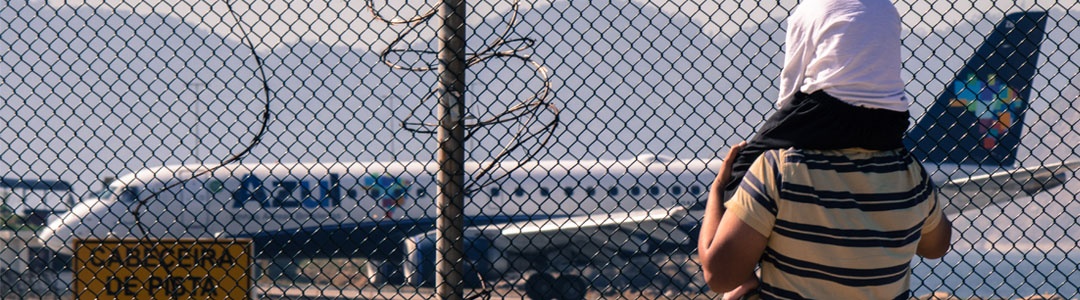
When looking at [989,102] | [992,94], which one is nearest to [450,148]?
[989,102]

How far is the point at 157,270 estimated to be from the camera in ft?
12.0

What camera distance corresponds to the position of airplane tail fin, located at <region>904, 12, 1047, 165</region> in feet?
11.8

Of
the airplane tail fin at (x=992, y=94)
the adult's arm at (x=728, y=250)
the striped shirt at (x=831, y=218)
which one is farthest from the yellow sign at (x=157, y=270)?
the airplane tail fin at (x=992, y=94)

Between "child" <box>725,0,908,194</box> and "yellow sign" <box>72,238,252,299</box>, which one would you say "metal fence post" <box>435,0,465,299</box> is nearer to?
"yellow sign" <box>72,238,252,299</box>

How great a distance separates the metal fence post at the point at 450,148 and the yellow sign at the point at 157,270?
39.4 inches

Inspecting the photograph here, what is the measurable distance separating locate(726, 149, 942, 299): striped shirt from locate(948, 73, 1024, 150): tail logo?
68.7 inches

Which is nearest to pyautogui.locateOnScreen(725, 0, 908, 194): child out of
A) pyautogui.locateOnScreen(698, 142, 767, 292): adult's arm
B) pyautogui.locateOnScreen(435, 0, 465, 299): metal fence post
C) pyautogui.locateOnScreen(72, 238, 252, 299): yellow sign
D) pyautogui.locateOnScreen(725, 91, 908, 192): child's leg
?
pyautogui.locateOnScreen(725, 91, 908, 192): child's leg

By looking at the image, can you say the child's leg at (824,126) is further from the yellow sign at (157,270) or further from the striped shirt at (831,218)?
the yellow sign at (157,270)

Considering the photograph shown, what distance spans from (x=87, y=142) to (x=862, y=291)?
3.63m

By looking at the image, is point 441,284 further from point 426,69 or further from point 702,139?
point 702,139

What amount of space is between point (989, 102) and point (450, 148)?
10699 millimetres

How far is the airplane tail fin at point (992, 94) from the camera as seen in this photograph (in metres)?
3.59

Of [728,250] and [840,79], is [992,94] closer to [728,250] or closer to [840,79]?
[840,79]

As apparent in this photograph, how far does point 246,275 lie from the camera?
3.51m
